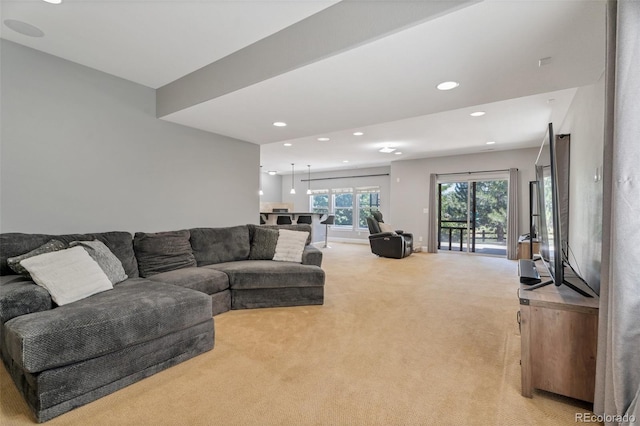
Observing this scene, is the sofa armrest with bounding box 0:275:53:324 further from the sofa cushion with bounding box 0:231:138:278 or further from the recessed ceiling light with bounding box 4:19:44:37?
the recessed ceiling light with bounding box 4:19:44:37

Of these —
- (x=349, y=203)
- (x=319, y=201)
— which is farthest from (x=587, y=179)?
(x=319, y=201)

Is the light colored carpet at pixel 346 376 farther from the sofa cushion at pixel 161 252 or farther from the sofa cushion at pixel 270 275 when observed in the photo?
the sofa cushion at pixel 161 252

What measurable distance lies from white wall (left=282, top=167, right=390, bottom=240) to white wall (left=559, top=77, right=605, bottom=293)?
238 inches

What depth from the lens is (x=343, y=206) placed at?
10938 mm

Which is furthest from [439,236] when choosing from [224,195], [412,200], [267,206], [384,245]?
[224,195]

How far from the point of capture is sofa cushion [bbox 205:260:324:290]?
3301 millimetres

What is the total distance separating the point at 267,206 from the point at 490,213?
21.0ft

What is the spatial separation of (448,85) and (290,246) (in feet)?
8.46

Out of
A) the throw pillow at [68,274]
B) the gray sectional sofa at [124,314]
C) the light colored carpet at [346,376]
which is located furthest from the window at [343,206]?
the throw pillow at [68,274]

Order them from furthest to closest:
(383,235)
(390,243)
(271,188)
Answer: (271,188), (383,235), (390,243)

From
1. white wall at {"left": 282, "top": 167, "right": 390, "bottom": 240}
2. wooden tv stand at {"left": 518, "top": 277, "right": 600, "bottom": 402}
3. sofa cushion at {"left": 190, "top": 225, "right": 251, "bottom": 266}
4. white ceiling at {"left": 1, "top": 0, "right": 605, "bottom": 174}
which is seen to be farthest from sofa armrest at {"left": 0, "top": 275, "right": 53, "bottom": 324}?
white wall at {"left": 282, "top": 167, "right": 390, "bottom": 240}

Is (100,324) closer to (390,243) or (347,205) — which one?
(390,243)

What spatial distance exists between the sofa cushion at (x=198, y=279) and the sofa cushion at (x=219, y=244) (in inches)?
17.6

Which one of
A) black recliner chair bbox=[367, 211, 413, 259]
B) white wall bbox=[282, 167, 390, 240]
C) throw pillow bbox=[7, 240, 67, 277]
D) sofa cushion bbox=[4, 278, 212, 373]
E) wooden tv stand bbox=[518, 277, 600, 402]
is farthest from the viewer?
white wall bbox=[282, 167, 390, 240]
